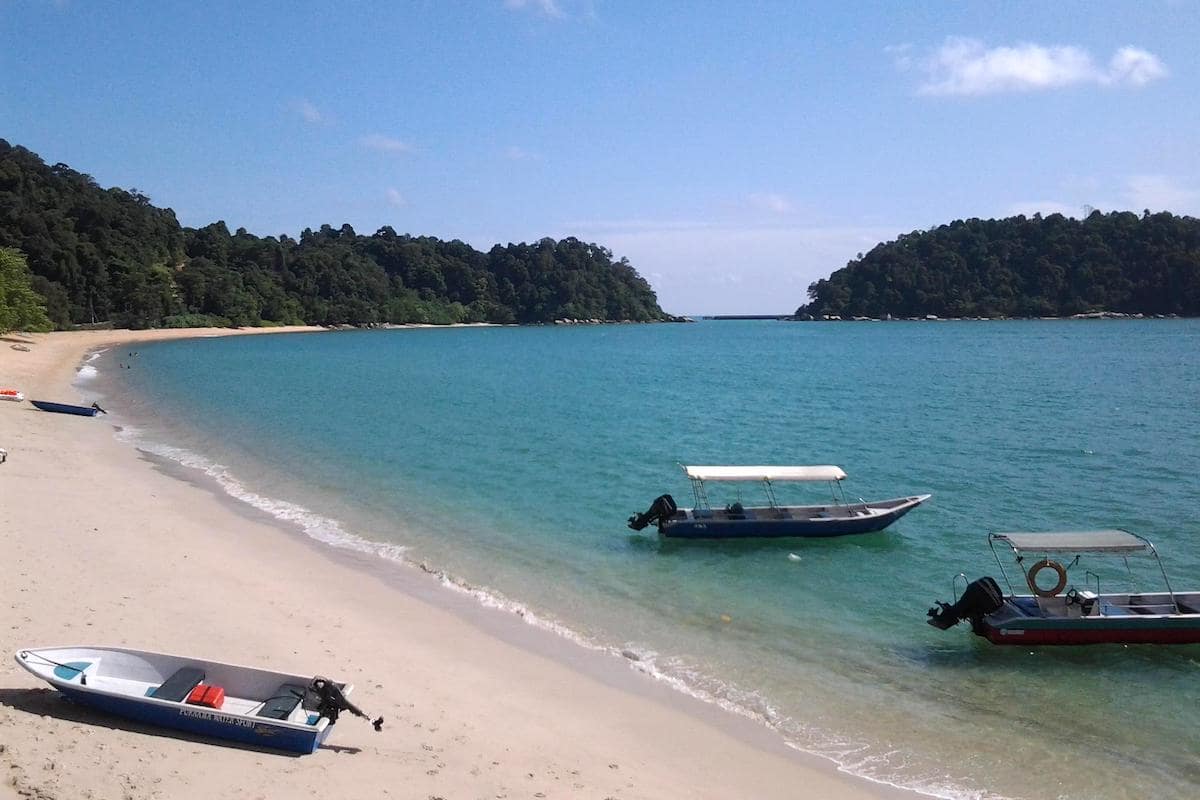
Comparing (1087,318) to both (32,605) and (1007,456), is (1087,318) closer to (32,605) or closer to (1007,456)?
(1007,456)

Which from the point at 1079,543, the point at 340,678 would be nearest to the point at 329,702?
the point at 340,678

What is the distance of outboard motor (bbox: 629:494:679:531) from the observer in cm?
2131

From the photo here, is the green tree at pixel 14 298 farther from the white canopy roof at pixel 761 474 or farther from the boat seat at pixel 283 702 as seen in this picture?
the boat seat at pixel 283 702

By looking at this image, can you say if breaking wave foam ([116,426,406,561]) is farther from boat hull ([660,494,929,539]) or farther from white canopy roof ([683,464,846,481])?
white canopy roof ([683,464,846,481])

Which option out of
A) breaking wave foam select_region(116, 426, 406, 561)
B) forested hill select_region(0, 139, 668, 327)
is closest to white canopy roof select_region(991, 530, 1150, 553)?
breaking wave foam select_region(116, 426, 406, 561)

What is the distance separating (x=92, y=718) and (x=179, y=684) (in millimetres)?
915

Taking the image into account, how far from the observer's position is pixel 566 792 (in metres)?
9.15

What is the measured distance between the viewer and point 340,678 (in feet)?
38.4

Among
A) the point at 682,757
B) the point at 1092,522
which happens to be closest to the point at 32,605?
the point at 682,757

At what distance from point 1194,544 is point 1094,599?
25.3 ft

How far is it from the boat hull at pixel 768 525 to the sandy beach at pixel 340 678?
22.6 ft

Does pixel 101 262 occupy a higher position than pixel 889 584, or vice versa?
pixel 101 262

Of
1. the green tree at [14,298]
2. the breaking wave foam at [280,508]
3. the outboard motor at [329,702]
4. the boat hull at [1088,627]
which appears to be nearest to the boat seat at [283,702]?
the outboard motor at [329,702]

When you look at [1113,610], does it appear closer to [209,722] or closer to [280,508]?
[209,722]
